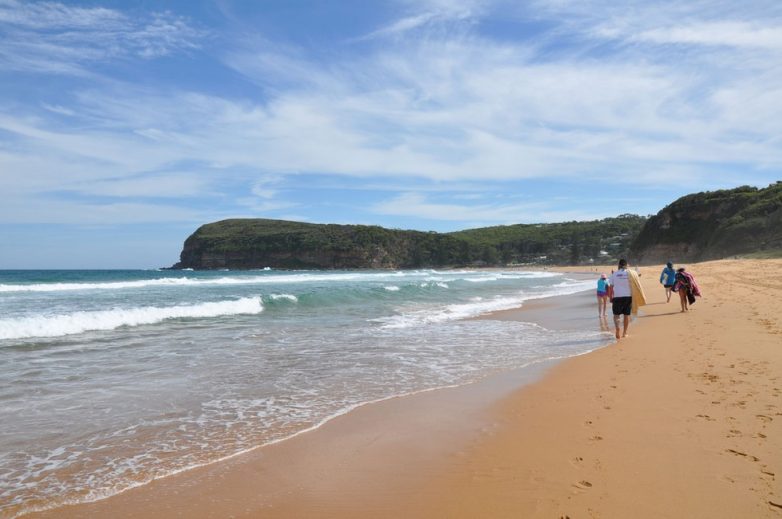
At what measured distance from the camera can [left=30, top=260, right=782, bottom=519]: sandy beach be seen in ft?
11.3

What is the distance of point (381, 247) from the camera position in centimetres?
11306

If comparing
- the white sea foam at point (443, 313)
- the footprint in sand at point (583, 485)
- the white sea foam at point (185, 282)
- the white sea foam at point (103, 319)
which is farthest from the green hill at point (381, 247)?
the footprint in sand at point (583, 485)

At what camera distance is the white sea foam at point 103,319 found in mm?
12984

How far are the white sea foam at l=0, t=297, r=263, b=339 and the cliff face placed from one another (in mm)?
44688

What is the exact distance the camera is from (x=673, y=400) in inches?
224

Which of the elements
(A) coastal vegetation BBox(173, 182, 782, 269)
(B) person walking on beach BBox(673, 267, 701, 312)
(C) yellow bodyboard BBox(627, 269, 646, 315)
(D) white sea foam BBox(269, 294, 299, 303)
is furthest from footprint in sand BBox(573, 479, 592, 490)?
(A) coastal vegetation BBox(173, 182, 782, 269)

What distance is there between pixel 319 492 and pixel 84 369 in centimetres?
658

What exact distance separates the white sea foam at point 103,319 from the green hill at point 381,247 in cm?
8992

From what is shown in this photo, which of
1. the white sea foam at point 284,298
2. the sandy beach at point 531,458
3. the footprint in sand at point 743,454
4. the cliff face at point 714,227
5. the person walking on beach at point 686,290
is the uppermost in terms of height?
→ the cliff face at point 714,227

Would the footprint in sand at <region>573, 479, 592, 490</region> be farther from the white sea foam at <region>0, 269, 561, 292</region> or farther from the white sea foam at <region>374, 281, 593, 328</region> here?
the white sea foam at <region>0, 269, 561, 292</region>

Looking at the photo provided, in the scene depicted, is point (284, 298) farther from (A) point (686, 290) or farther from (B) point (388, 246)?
(B) point (388, 246)

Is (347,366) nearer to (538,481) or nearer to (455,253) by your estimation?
(538,481)

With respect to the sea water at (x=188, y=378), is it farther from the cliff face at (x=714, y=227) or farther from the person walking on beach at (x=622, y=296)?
the cliff face at (x=714, y=227)

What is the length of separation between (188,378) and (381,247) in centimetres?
10535
